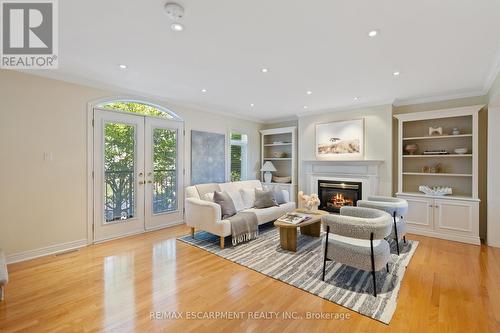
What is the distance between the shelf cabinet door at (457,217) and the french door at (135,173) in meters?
4.88

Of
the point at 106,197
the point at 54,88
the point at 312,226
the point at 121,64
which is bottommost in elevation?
the point at 312,226

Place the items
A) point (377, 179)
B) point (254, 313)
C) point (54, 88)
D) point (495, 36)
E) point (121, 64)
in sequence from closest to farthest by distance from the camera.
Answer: point (254, 313)
point (495, 36)
point (121, 64)
point (54, 88)
point (377, 179)

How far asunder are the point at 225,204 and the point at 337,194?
9.31 ft

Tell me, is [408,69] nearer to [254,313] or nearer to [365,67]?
[365,67]

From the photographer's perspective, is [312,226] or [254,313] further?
[312,226]

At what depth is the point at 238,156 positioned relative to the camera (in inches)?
255

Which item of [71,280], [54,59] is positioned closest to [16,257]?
[71,280]

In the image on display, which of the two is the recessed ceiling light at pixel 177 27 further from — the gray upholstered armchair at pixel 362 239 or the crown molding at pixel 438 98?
the crown molding at pixel 438 98

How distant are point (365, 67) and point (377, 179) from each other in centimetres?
262

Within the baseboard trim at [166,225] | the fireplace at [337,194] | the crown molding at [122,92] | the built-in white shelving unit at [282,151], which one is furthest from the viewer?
the built-in white shelving unit at [282,151]

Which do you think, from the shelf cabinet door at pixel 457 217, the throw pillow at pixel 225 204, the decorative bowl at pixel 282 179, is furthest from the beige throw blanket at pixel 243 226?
the shelf cabinet door at pixel 457 217

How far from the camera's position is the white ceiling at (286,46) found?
195 cm

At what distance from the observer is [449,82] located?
3672mm

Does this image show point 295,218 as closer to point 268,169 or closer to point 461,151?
point 268,169
